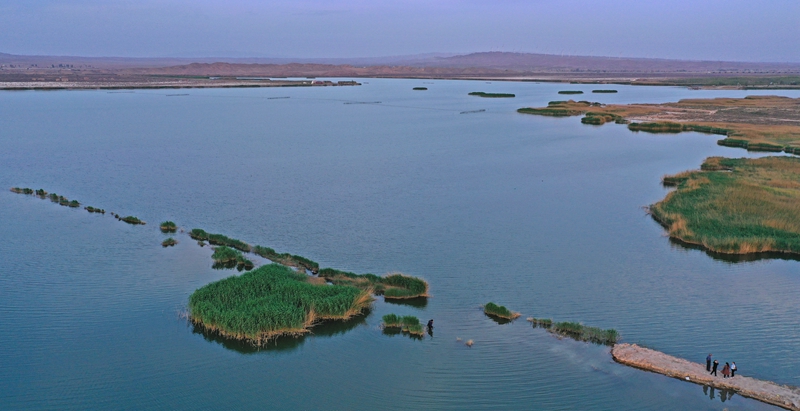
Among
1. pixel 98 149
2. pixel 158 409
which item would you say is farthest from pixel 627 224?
pixel 98 149

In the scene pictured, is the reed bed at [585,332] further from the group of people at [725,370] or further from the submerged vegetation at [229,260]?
the submerged vegetation at [229,260]

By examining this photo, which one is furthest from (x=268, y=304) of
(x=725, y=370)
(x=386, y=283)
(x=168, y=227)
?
(x=725, y=370)

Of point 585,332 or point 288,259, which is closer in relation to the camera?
point 585,332

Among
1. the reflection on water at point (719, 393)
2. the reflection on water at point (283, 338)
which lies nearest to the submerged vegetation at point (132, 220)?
the reflection on water at point (283, 338)

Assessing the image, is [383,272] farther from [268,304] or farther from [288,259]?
[268,304]

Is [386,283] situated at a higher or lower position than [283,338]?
higher

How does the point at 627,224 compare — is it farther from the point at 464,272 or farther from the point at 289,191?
the point at 289,191

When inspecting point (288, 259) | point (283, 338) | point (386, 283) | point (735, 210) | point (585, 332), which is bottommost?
point (283, 338)
